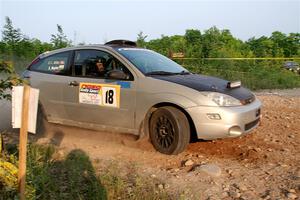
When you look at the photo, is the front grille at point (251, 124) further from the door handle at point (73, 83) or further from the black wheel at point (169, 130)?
the door handle at point (73, 83)

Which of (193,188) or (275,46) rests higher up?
(275,46)

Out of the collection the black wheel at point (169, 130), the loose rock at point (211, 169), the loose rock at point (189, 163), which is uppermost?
the black wheel at point (169, 130)

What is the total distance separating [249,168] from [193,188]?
3.35 ft

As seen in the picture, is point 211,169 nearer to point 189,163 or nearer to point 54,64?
point 189,163

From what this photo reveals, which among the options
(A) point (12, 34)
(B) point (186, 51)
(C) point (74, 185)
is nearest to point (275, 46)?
(B) point (186, 51)

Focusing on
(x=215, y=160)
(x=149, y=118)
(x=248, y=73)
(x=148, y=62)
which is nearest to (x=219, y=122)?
(x=215, y=160)

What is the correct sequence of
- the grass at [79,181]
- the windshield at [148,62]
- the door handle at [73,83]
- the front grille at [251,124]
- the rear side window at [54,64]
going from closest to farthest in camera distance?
the grass at [79,181]
the front grille at [251,124]
the windshield at [148,62]
the door handle at [73,83]
the rear side window at [54,64]

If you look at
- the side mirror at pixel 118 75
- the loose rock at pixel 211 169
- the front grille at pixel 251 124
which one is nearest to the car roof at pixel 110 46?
the side mirror at pixel 118 75

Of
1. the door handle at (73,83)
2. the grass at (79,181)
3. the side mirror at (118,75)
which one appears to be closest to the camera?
the grass at (79,181)

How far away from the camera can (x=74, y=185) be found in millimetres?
4516

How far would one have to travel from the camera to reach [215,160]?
5496 mm

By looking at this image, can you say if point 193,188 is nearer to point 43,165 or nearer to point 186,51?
point 43,165

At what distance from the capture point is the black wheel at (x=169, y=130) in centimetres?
556

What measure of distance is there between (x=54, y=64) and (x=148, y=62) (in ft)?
5.79
